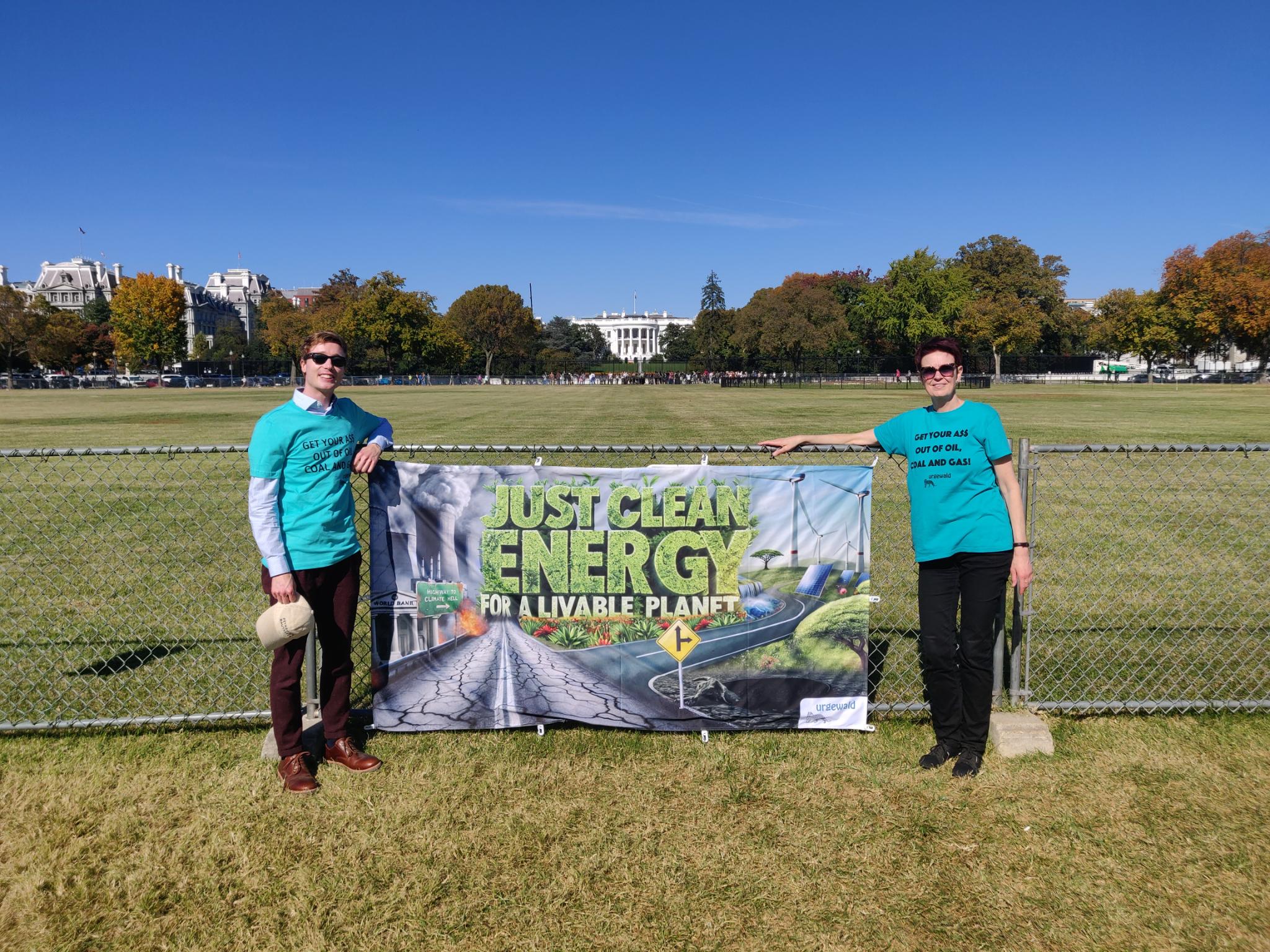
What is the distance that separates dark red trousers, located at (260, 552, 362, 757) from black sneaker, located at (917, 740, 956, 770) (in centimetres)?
307

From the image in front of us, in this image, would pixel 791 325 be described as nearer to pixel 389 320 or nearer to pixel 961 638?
pixel 389 320

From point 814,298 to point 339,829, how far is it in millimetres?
68423

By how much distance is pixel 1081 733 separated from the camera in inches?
180

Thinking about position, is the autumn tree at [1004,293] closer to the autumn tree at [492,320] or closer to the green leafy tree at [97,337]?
the autumn tree at [492,320]

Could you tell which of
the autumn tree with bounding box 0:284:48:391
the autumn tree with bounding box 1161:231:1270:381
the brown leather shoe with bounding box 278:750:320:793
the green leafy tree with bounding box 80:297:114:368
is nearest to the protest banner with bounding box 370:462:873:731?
the brown leather shoe with bounding box 278:750:320:793

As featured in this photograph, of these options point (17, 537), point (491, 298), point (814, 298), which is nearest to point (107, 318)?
point (491, 298)

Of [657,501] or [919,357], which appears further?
[657,501]

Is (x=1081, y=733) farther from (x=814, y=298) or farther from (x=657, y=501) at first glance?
(x=814, y=298)

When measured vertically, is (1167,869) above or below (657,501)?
below

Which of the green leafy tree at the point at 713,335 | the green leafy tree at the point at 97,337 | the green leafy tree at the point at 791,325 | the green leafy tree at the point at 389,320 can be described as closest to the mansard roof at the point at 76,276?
the green leafy tree at the point at 97,337

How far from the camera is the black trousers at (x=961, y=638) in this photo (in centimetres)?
401

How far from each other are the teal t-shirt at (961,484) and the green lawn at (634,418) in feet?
36.8

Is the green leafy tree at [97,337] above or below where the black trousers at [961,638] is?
above

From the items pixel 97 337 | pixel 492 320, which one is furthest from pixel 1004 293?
pixel 97 337
